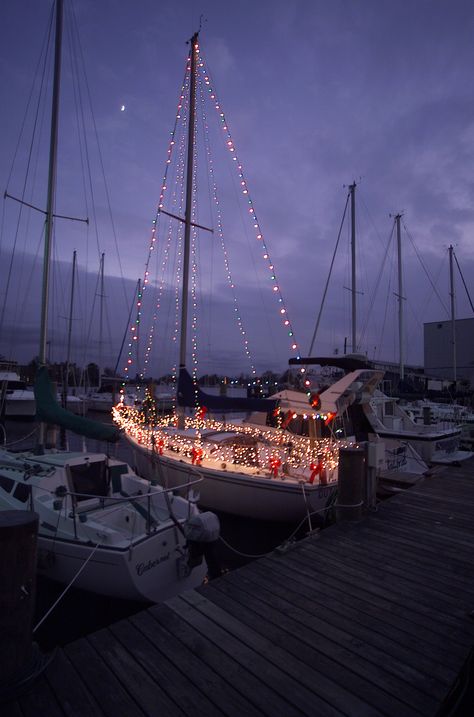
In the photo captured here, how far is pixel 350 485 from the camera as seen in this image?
6934 mm

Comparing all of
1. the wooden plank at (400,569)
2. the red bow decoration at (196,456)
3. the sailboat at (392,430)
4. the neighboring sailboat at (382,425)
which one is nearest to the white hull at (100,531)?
the wooden plank at (400,569)

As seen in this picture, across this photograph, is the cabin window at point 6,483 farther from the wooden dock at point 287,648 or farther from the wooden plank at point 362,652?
the wooden plank at point 362,652

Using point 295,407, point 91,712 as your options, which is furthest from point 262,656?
point 295,407

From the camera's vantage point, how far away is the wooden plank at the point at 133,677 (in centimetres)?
273

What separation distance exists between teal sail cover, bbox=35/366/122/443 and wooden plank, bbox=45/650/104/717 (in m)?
4.67

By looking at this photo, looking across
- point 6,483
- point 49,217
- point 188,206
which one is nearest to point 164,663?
point 6,483

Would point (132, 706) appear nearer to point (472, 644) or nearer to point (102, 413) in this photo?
point (472, 644)

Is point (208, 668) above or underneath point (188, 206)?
underneath

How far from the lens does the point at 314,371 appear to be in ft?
50.0

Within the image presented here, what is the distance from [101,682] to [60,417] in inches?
246

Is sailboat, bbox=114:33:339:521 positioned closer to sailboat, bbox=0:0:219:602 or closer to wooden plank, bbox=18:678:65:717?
sailboat, bbox=0:0:219:602

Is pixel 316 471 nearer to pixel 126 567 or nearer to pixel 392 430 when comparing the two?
pixel 126 567

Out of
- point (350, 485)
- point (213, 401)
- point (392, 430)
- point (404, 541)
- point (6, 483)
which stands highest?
point (213, 401)

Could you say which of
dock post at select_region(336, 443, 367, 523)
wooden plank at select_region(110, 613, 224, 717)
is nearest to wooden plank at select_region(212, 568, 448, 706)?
wooden plank at select_region(110, 613, 224, 717)
